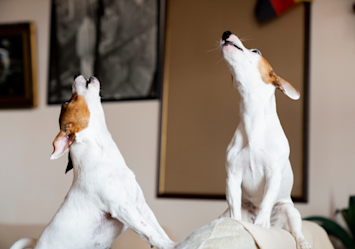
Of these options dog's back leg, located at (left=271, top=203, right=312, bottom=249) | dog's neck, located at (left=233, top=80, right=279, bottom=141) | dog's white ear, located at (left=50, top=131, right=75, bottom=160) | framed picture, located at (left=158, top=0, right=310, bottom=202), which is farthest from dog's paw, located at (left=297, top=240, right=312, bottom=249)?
framed picture, located at (left=158, top=0, right=310, bottom=202)

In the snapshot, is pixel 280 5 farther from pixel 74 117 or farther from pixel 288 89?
pixel 74 117

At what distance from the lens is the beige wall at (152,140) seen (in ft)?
6.34

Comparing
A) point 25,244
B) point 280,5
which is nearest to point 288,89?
point 25,244

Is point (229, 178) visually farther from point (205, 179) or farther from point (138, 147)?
point (138, 147)

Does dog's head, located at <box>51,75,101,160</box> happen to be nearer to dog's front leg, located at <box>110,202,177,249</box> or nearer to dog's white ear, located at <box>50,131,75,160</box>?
dog's white ear, located at <box>50,131,75,160</box>

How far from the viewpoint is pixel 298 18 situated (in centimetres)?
207

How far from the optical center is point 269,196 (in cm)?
85

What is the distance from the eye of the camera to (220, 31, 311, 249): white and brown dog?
878 millimetres

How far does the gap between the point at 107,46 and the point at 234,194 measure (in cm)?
200

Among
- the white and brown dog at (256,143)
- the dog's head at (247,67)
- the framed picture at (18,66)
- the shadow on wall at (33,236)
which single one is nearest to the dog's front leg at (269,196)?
the white and brown dog at (256,143)

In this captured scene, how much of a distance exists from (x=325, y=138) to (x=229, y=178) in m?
1.28

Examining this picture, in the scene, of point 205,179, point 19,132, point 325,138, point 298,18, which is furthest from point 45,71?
point 325,138

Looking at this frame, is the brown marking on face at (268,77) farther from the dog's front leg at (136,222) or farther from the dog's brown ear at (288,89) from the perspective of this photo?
the dog's front leg at (136,222)

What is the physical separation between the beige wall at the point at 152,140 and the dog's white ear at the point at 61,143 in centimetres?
157
